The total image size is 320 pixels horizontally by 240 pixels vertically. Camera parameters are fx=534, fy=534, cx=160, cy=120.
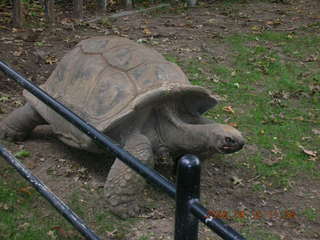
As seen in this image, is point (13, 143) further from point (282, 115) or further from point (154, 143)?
point (282, 115)

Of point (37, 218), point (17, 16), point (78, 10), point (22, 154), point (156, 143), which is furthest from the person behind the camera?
point (78, 10)

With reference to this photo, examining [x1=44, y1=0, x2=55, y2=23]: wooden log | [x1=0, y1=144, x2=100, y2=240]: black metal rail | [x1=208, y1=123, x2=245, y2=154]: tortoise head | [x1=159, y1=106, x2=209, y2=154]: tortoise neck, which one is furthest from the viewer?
[x1=44, y1=0, x2=55, y2=23]: wooden log

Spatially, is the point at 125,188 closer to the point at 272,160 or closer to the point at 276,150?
the point at 272,160

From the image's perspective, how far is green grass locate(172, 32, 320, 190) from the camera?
15.6 ft

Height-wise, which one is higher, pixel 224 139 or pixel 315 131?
pixel 224 139

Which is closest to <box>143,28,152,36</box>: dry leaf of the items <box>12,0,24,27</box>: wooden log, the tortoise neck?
<box>12,0,24,27</box>: wooden log

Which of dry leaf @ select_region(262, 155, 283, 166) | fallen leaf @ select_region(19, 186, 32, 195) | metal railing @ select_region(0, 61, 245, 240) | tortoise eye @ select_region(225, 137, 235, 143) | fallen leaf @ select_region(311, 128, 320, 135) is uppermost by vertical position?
metal railing @ select_region(0, 61, 245, 240)

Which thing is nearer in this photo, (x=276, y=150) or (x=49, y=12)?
(x=276, y=150)

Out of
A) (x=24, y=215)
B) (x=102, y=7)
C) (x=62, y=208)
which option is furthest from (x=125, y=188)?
(x=102, y=7)

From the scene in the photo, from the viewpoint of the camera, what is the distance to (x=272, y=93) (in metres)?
6.24

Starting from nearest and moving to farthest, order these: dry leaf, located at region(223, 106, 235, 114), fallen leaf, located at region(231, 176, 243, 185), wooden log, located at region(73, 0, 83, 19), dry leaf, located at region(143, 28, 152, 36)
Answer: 1. fallen leaf, located at region(231, 176, 243, 185)
2. dry leaf, located at region(223, 106, 235, 114)
3. dry leaf, located at region(143, 28, 152, 36)
4. wooden log, located at region(73, 0, 83, 19)

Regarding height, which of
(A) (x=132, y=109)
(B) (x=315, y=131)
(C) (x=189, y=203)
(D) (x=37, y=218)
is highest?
(C) (x=189, y=203)

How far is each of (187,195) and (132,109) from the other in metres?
2.26

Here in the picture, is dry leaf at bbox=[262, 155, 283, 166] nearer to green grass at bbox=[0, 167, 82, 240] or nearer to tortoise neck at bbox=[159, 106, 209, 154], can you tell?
tortoise neck at bbox=[159, 106, 209, 154]
